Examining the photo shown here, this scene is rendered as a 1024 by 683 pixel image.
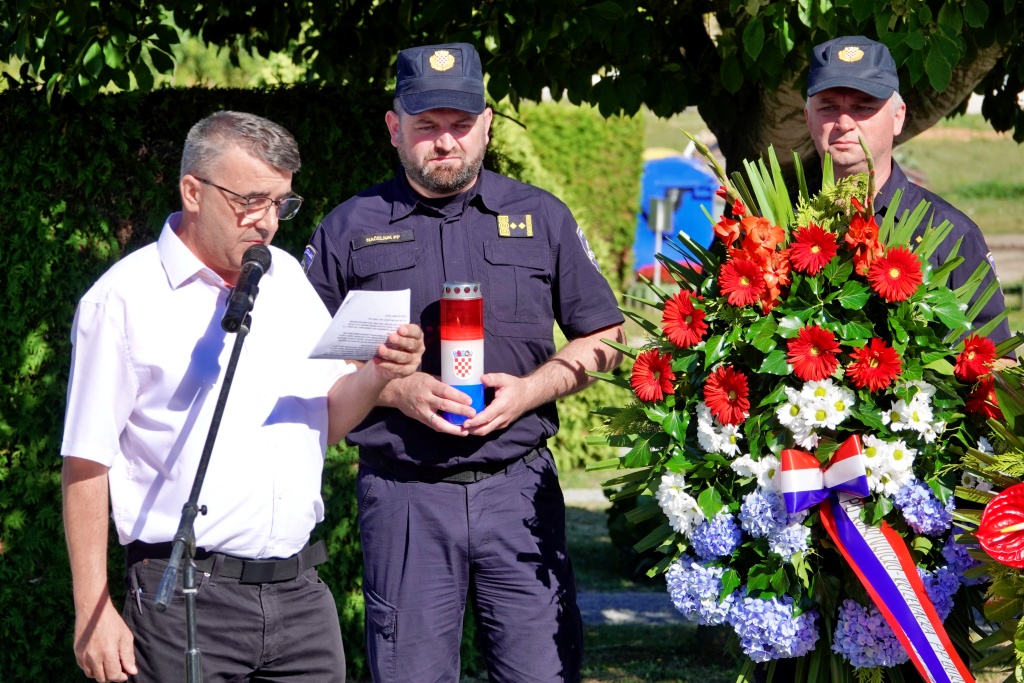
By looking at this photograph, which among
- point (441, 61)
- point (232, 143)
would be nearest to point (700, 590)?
point (232, 143)

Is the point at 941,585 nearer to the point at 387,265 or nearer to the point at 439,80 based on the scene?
the point at 387,265

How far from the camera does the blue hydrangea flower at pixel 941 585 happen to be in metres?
2.87

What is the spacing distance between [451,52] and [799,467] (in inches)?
65.1

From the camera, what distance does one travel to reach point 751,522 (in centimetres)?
285

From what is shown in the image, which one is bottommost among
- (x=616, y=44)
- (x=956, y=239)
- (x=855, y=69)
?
(x=956, y=239)

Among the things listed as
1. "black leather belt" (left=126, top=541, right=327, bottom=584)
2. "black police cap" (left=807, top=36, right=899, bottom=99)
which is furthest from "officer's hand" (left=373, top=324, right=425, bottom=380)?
"black police cap" (left=807, top=36, right=899, bottom=99)

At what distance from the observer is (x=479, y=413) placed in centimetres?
323

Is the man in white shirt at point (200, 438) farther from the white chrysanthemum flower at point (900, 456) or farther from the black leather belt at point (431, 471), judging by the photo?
the white chrysanthemum flower at point (900, 456)

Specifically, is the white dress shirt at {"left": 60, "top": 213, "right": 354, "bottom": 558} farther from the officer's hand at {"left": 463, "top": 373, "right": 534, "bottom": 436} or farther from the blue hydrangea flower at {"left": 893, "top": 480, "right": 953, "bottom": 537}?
the blue hydrangea flower at {"left": 893, "top": 480, "right": 953, "bottom": 537}

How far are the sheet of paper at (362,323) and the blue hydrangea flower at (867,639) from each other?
4.37 feet

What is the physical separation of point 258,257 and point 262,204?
0.23 metres

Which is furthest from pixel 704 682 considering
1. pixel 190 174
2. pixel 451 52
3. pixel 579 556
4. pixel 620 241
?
pixel 620 241

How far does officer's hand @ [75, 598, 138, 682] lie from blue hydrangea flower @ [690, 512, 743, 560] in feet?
4.57

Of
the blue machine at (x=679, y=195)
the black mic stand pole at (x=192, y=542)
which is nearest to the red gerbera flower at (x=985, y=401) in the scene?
the black mic stand pole at (x=192, y=542)
